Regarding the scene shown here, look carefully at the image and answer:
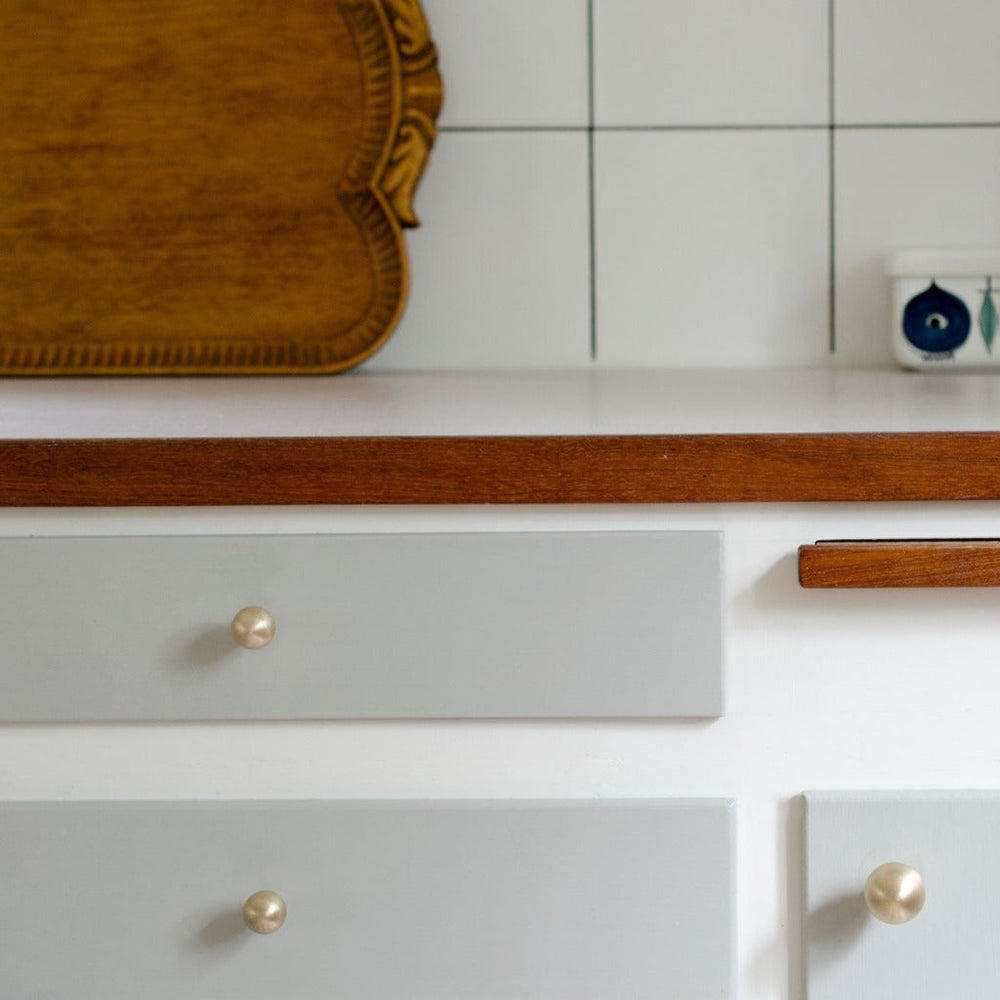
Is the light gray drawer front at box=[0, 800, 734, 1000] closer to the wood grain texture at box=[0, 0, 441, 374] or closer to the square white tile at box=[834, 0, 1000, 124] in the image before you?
the wood grain texture at box=[0, 0, 441, 374]

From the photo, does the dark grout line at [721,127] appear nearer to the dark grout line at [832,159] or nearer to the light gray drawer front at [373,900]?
the dark grout line at [832,159]

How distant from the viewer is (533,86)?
1.05 metres

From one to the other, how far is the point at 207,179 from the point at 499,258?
10.0 inches

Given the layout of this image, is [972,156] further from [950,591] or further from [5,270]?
[5,270]

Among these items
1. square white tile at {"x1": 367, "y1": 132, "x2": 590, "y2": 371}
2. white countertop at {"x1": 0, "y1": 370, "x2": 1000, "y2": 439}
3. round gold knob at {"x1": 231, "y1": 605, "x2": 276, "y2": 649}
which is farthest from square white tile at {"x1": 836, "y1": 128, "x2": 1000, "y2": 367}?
round gold knob at {"x1": 231, "y1": 605, "x2": 276, "y2": 649}

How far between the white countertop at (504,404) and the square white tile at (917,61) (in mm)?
234

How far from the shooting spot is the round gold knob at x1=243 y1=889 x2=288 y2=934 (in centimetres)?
55

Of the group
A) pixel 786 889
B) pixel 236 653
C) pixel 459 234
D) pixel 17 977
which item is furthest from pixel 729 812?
pixel 459 234

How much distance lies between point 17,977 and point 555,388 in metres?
0.50

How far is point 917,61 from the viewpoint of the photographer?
3.39 feet

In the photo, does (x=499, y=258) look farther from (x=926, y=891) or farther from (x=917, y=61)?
(x=926, y=891)

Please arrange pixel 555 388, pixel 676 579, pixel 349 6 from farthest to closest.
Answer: pixel 349 6 < pixel 555 388 < pixel 676 579

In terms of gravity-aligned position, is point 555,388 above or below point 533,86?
below

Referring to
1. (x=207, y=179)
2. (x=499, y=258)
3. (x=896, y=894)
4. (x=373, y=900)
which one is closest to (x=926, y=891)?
(x=896, y=894)
